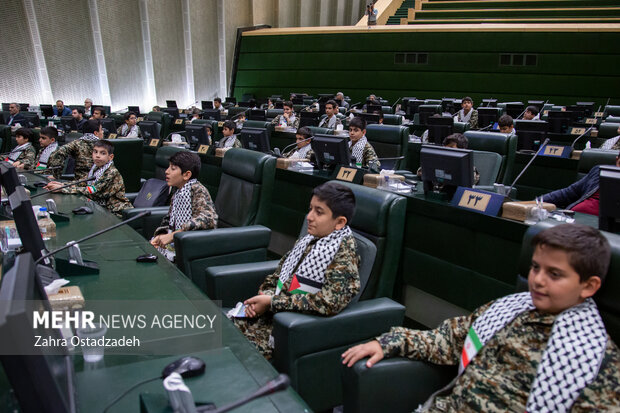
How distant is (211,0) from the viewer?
12.8m

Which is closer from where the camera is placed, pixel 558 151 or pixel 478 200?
pixel 478 200

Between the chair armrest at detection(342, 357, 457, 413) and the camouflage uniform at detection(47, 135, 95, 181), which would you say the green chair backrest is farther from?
the camouflage uniform at detection(47, 135, 95, 181)

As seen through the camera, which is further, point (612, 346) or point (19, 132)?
point (19, 132)

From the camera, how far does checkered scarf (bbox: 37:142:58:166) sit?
14.3ft

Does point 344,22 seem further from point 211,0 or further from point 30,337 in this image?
point 30,337

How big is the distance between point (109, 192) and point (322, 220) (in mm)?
2072

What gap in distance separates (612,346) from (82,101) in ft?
38.6

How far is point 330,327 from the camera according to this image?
149 centimetres

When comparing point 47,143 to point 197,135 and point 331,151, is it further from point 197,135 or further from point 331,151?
point 331,151

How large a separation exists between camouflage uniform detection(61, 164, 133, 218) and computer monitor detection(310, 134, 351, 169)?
1.33 metres

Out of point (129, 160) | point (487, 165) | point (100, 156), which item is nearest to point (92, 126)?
point (129, 160)

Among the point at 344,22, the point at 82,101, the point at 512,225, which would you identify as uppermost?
the point at 344,22

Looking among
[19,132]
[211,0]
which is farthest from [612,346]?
[211,0]

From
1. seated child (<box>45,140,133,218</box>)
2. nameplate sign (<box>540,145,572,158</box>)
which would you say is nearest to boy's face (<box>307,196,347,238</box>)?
seated child (<box>45,140,133,218</box>)
